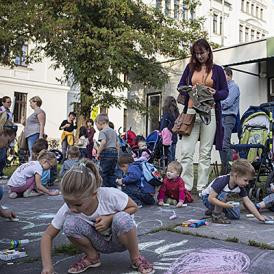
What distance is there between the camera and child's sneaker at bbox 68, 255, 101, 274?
108 inches

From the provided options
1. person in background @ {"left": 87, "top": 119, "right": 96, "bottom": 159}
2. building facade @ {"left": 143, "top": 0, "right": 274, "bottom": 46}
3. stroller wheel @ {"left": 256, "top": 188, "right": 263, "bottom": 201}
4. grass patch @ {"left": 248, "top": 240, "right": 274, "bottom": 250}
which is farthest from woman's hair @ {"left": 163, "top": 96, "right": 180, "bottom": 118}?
building facade @ {"left": 143, "top": 0, "right": 274, "bottom": 46}

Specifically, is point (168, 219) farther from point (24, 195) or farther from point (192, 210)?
point (24, 195)

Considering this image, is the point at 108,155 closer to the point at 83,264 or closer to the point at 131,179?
the point at 131,179

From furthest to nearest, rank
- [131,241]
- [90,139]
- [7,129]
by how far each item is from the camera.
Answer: [90,139]
[7,129]
[131,241]

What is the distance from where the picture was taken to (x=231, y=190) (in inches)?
171

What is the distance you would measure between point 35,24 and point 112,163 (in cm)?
1002

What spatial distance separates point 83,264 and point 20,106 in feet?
96.3

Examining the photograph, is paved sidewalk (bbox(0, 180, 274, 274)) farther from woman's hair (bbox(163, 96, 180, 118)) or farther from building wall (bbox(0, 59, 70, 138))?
building wall (bbox(0, 59, 70, 138))

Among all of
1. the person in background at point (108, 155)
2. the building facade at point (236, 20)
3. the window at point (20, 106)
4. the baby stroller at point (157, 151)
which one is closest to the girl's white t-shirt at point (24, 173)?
the person in background at point (108, 155)

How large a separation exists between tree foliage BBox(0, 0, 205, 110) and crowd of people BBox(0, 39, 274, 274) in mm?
7143

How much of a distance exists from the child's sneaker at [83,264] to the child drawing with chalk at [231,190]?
174 cm

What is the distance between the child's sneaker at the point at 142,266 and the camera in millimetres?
2713

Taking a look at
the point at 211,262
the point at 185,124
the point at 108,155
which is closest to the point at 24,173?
the point at 108,155

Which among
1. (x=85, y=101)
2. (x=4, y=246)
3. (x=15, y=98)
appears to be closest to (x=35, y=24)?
(x=85, y=101)
